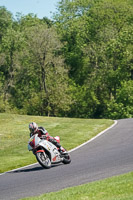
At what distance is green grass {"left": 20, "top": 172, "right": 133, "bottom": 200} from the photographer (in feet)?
28.6

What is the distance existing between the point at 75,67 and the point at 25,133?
43121 millimetres

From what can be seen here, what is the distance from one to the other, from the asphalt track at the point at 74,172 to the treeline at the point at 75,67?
37432 millimetres

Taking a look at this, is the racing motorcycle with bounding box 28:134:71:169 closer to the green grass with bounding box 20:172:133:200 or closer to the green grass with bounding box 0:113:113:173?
the green grass with bounding box 0:113:113:173

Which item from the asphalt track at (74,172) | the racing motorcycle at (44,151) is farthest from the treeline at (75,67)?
the racing motorcycle at (44,151)

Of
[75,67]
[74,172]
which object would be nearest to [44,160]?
[74,172]

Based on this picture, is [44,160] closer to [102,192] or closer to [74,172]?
[74,172]

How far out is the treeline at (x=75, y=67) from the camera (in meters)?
57.9

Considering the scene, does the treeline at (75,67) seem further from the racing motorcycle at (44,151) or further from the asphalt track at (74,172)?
the racing motorcycle at (44,151)

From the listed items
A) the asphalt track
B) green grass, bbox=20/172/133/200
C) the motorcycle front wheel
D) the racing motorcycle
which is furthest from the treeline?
green grass, bbox=20/172/133/200

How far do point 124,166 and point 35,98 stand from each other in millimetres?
47434

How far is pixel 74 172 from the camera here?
43.8ft

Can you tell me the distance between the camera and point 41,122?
3222cm

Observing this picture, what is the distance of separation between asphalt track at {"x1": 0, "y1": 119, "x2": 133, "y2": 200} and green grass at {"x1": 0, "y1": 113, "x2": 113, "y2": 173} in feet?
5.85

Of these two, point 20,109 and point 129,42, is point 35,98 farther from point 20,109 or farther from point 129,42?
point 129,42
